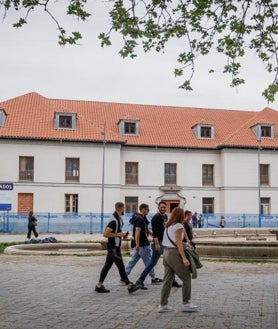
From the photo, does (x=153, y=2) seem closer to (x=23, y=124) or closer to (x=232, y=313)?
(x=232, y=313)

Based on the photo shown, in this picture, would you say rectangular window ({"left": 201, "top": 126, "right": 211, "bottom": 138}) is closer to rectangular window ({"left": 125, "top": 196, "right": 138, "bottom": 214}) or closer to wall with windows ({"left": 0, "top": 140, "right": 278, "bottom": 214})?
wall with windows ({"left": 0, "top": 140, "right": 278, "bottom": 214})

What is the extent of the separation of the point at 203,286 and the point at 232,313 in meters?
2.99

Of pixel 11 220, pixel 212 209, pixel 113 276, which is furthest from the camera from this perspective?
pixel 212 209

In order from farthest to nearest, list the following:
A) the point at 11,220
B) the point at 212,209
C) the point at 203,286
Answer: the point at 212,209 < the point at 11,220 < the point at 203,286

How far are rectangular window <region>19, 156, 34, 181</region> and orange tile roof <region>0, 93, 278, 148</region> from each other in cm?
203

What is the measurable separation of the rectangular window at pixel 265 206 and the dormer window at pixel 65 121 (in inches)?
729

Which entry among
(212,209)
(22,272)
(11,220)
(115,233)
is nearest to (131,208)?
(212,209)

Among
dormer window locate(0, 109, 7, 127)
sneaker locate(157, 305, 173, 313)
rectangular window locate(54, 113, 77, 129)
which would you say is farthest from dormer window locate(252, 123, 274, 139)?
sneaker locate(157, 305, 173, 313)

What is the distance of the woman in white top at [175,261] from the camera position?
26.2ft

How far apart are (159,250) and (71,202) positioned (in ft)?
105

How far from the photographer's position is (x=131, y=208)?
43438 millimetres

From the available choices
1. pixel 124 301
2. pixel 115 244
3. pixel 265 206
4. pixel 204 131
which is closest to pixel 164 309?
pixel 124 301

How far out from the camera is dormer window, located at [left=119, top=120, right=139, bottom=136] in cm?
4453

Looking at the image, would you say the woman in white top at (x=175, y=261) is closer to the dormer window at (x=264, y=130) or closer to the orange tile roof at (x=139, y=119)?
the orange tile roof at (x=139, y=119)
